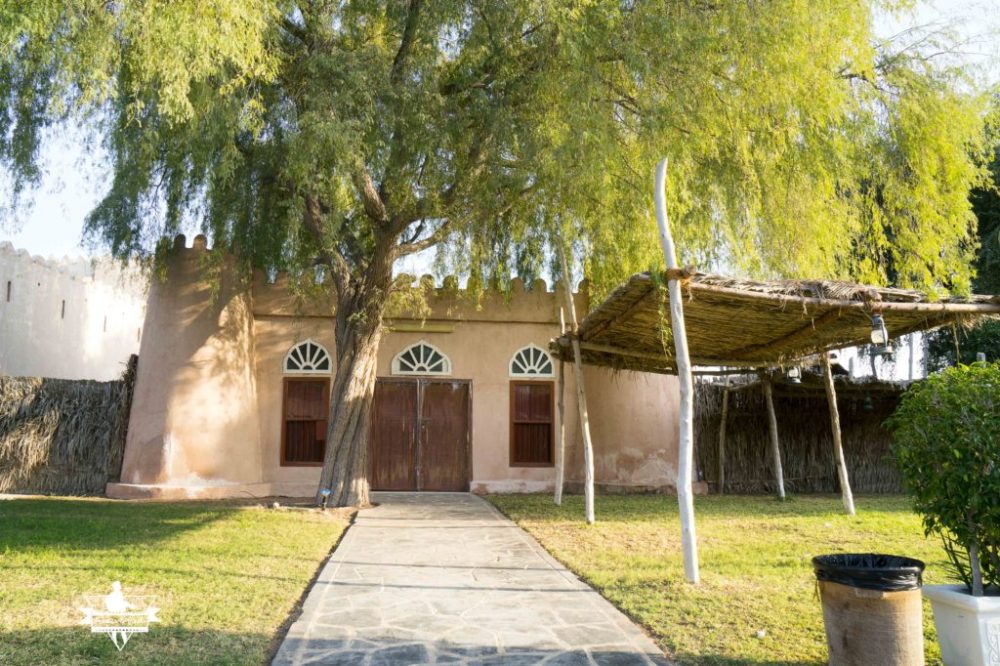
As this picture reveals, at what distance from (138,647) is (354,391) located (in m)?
6.71

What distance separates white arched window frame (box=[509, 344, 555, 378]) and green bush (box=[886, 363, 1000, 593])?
375 inches

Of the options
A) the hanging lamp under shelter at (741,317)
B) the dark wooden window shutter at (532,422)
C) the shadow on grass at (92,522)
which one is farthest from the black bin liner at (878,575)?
the dark wooden window shutter at (532,422)

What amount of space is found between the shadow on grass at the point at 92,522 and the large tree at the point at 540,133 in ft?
6.86

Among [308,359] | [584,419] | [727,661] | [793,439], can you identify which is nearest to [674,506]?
[584,419]

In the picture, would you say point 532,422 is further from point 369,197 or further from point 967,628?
point 967,628

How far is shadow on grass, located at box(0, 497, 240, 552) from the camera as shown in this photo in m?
7.18

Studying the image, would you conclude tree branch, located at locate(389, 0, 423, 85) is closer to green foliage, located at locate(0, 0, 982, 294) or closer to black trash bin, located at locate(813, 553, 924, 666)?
green foliage, located at locate(0, 0, 982, 294)

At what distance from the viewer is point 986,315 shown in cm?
750

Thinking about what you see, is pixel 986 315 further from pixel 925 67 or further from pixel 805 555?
pixel 925 67

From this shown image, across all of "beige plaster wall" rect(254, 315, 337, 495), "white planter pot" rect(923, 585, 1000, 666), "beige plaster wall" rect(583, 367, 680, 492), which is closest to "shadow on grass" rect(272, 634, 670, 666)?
"white planter pot" rect(923, 585, 1000, 666)

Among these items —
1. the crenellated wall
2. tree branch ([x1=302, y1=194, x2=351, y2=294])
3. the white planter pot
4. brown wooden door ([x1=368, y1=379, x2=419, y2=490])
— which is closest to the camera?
the white planter pot

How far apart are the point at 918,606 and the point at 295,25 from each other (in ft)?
29.2

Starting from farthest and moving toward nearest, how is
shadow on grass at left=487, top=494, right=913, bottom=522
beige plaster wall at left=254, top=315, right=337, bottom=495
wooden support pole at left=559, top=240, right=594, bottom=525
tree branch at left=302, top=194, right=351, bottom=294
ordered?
beige plaster wall at left=254, top=315, right=337, bottom=495 → tree branch at left=302, top=194, right=351, bottom=294 → shadow on grass at left=487, top=494, right=913, bottom=522 → wooden support pole at left=559, top=240, right=594, bottom=525

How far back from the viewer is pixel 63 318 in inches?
711
